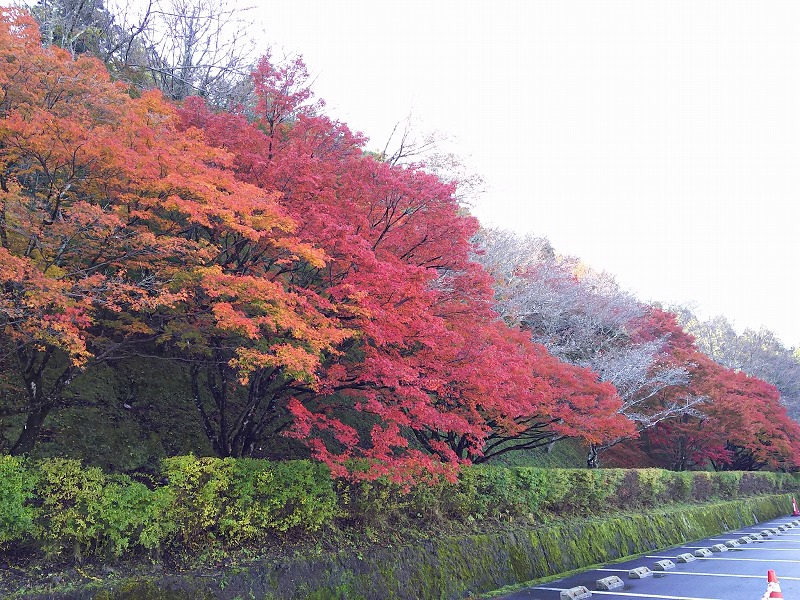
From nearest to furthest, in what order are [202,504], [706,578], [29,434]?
[202,504] → [29,434] → [706,578]

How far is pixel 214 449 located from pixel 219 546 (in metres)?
2.67

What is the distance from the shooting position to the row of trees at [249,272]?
275 inches

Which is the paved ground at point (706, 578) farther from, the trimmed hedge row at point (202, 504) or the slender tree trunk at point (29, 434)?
the slender tree trunk at point (29, 434)

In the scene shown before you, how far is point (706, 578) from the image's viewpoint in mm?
12156

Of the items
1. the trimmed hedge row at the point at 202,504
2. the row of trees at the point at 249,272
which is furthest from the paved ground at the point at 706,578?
the row of trees at the point at 249,272

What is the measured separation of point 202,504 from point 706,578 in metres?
10.8

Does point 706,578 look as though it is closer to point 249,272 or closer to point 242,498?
point 242,498

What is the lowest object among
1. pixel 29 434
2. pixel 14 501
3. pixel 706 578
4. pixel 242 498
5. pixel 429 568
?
pixel 706 578

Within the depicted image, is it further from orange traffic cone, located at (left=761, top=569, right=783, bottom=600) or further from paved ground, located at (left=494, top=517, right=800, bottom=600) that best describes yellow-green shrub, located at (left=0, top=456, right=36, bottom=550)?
paved ground, located at (left=494, top=517, right=800, bottom=600)

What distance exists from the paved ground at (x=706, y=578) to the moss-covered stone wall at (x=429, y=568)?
550mm

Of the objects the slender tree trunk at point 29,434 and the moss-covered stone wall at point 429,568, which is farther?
the slender tree trunk at point 29,434

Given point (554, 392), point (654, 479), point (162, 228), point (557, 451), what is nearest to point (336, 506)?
point (162, 228)

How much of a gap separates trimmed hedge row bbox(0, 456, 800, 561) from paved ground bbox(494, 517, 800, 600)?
7.69 ft

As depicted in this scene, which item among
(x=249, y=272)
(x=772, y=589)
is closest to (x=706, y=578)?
(x=772, y=589)
